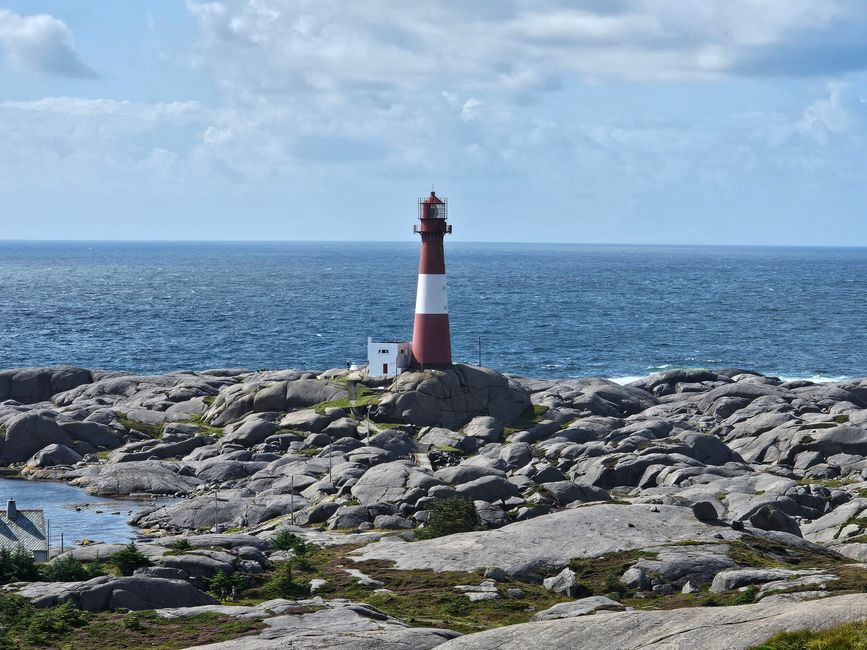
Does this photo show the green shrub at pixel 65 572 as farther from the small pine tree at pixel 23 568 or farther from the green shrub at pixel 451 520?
the green shrub at pixel 451 520

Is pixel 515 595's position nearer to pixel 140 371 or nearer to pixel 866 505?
pixel 866 505

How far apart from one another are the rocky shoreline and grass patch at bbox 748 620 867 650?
496mm

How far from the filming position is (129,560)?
39.4m

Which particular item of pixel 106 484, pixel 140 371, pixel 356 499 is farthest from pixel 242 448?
pixel 140 371

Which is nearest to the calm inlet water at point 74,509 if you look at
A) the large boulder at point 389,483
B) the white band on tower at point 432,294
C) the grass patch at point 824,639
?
the large boulder at point 389,483

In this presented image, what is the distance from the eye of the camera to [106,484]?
64.7 m

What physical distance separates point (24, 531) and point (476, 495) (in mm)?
20073

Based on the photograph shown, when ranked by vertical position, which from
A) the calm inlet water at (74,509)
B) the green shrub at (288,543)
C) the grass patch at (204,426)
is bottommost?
the calm inlet water at (74,509)

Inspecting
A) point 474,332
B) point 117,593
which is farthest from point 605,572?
point 474,332

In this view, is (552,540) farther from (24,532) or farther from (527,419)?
(527,419)

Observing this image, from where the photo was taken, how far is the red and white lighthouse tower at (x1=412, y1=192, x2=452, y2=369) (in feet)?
241

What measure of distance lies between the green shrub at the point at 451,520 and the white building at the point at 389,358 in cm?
2911

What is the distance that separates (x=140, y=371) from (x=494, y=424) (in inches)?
2054

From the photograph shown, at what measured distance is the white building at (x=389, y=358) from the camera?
7794 centimetres
